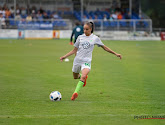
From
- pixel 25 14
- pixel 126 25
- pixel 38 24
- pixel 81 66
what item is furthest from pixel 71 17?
pixel 81 66

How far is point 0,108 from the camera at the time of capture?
7.51 meters

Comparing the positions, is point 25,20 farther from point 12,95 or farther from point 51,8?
point 12,95

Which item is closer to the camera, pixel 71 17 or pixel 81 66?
pixel 81 66

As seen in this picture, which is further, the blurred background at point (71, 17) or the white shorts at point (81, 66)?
the blurred background at point (71, 17)

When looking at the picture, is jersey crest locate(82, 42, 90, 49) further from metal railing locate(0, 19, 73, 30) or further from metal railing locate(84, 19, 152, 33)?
metal railing locate(84, 19, 152, 33)

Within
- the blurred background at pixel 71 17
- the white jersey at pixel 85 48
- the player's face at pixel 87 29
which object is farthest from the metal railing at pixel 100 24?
the player's face at pixel 87 29

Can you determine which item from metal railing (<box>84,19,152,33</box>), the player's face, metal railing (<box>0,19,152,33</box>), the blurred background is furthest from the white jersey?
metal railing (<box>84,19,152,33</box>)

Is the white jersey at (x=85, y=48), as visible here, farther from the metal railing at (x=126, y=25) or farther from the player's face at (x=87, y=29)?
the metal railing at (x=126, y=25)

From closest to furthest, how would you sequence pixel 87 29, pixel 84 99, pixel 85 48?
pixel 84 99 < pixel 87 29 < pixel 85 48

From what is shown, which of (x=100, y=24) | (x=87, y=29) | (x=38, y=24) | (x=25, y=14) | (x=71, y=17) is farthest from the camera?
(x=71, y=17)

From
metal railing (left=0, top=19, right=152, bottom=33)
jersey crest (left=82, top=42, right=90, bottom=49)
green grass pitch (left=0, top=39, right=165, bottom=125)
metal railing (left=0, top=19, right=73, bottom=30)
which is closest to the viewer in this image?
green grass pitch (left=0, top=39, right=165, bottom=125)

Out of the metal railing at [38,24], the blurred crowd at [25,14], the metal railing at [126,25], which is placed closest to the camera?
the metal railing at [38,24]

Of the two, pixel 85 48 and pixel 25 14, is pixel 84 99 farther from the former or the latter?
pixel 25 14

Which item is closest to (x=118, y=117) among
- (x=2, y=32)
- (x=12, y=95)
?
(x=12, y=95)
